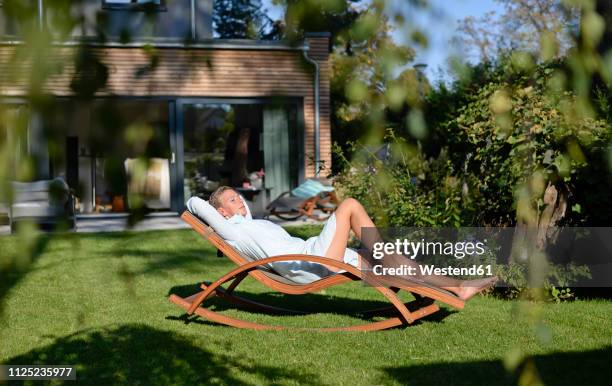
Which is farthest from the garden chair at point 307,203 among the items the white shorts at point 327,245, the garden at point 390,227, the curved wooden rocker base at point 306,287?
the curved wooden rocker base at point 306,287

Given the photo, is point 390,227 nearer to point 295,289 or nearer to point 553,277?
point 553,277

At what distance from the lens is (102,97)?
45.8 inches

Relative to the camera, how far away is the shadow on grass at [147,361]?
14.0 feet

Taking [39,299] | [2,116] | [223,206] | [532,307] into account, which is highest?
[2,116]

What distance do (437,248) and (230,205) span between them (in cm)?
196

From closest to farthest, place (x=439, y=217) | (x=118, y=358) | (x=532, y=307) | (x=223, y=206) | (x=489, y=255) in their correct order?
(x=532, y=307) → (x=118, y=358) → (x=223, y=206) → (x=489, y=255) → (x=439, y=217)

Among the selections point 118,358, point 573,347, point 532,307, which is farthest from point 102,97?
point 573,347

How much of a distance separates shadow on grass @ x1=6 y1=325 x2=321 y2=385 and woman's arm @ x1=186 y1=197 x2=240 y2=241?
83cm

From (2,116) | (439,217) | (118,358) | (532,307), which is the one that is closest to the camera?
(2,116)

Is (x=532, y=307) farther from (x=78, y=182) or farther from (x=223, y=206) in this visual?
(x=223, y=206)

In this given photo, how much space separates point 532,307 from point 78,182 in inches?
32.2

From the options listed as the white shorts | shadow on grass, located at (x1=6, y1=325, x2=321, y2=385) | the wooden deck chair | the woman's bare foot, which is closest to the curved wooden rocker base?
the wooden deck chair

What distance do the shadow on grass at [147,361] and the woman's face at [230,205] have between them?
107 cm

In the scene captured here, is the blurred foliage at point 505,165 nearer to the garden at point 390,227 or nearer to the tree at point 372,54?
the garden at point 390,227
